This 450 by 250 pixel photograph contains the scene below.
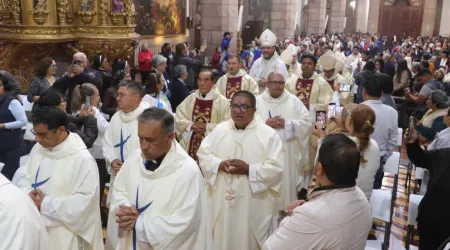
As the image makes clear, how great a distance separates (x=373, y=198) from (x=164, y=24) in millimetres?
12387

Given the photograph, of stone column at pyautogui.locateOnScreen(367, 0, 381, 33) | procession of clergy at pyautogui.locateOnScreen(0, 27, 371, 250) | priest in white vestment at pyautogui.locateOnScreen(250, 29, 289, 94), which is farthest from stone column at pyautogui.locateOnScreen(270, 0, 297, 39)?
stone column at pyautogui.locateOnScreen(367, 0, 381, 33)

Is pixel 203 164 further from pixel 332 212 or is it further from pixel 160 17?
pixel 160 17

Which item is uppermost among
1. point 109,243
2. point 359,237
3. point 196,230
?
point 359,237

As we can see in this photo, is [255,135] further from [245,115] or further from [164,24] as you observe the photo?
[164,24]

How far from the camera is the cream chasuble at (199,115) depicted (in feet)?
18.3

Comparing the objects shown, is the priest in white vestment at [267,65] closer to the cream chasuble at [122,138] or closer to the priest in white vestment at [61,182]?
the cream chasuble at [122,138]

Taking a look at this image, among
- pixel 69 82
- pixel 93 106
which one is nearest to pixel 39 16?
pixel 69 82

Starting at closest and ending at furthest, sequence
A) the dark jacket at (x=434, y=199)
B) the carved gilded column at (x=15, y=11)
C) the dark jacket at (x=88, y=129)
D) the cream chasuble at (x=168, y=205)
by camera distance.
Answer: the cream chasuble at (x=168, y=205) → the dark jacket at (x=434, y=199) → the dark jacket at (x=88, y=129) → the carved gilded column at (x=15, y=11)

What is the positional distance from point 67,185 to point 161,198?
29.8 inches

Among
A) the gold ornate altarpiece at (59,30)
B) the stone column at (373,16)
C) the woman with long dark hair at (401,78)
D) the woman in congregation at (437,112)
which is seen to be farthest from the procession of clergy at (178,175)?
the stone column at (373,16)

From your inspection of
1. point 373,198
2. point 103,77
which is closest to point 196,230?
point 373,198

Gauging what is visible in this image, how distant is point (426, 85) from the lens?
8.16m

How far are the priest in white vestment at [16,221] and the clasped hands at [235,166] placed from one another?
218 centimetres

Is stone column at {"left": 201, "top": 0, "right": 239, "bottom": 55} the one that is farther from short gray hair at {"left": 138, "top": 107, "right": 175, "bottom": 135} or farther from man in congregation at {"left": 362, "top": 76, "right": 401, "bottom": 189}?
short gray hair at {"left": 138, "top": 107, "right": 175, "bottom": 135}
